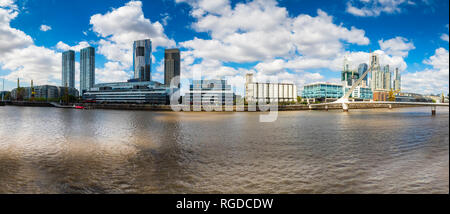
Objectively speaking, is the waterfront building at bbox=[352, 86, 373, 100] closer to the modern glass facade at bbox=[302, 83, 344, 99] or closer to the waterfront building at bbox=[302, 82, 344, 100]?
the waterfront building at bbox=[302, 82, 344, 100]

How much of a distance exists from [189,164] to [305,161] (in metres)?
4.66

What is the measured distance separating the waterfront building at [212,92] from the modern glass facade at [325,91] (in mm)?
57224

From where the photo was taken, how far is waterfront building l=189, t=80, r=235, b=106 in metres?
110

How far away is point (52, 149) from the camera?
11.7 metres

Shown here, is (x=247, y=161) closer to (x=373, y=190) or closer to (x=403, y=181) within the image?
(x=373, y=190)

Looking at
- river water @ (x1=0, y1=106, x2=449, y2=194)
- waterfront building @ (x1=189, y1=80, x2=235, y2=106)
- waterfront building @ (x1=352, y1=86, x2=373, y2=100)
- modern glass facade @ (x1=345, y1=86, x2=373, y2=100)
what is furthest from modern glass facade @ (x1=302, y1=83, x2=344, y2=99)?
river water @ (x1=0, y1=106, x2=449, y2=194)

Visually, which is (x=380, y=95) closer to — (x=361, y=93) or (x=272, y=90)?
(x=361, y=93)

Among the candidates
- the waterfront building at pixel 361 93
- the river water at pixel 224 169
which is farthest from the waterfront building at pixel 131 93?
the waterfront building at pixel 361 93

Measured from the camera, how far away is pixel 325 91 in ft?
450

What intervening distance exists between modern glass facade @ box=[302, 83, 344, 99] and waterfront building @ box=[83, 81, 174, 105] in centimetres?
8763

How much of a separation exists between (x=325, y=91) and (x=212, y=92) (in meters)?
71.1

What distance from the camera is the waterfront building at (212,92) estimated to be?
4336 inches

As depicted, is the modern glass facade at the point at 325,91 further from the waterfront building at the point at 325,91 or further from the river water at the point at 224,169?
the river water at the point at 224,169
